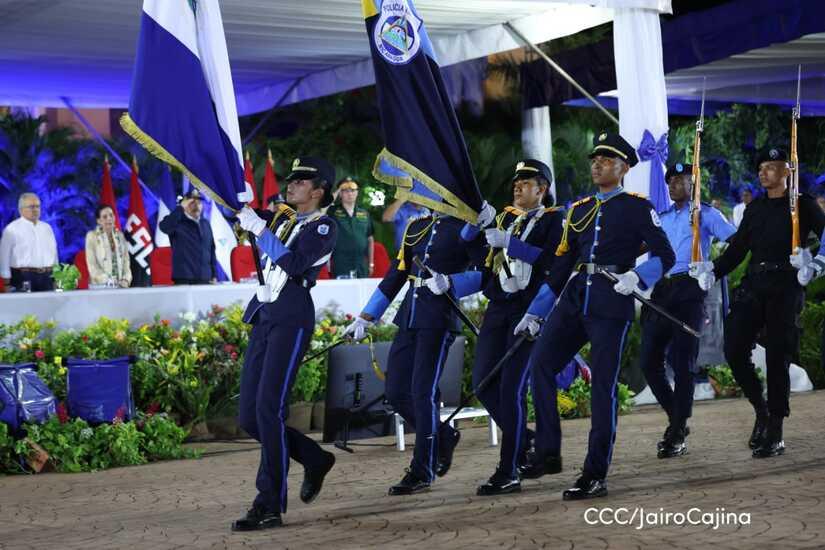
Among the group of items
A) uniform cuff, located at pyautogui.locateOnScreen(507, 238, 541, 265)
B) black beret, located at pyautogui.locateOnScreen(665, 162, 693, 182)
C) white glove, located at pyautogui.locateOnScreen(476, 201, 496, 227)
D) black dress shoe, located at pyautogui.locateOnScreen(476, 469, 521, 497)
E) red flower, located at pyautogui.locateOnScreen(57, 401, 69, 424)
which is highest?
black beret, located at pyautogui.locateOnScreen(665, 162, 693, 182)

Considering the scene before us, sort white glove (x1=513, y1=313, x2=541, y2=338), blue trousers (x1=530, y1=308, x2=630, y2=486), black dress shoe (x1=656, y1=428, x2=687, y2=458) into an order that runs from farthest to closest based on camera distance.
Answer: black dress shoe (x1=656, y1=428, x2=687, y2=458), white glove (x1=513, y1=313, x2=541, y2=338), blue trousers (x1=530, y1=308, x2=630, y2=486)

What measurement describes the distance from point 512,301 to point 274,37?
27.9 feet

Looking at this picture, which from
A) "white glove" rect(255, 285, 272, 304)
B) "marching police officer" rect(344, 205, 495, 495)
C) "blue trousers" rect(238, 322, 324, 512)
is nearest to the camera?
"blue trousers" rect(238, 322, 324, 512)

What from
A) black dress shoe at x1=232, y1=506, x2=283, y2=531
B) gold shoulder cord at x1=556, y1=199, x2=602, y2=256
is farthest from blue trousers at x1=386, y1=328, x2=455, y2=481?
black dress shoe at x1=232, y1=506, x2=283, y2=531

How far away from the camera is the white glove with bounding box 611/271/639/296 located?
766 centimetres

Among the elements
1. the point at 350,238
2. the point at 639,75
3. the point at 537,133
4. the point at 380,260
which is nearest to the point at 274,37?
the point at 350,238

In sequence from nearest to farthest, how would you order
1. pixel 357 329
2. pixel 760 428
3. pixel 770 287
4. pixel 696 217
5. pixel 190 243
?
pixel 357 329
pixel 770 287
pixel 760 428
pixel 696 217
pixel 190 243

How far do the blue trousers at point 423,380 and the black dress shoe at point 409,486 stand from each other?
30 millimetres

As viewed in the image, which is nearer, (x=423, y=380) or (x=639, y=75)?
(x=423, y=380)

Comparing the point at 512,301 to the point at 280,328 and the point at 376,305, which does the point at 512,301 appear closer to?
the point at 376,305

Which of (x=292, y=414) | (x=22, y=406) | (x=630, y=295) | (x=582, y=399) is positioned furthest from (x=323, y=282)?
(x=630, y=295)

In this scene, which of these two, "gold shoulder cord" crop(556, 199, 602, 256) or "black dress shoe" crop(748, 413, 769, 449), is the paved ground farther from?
"gold shoulder cord" crop(556, 199, 602, 256)

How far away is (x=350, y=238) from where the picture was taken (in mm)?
14883

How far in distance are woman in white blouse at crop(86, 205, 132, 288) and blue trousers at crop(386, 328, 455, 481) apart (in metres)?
7.07
